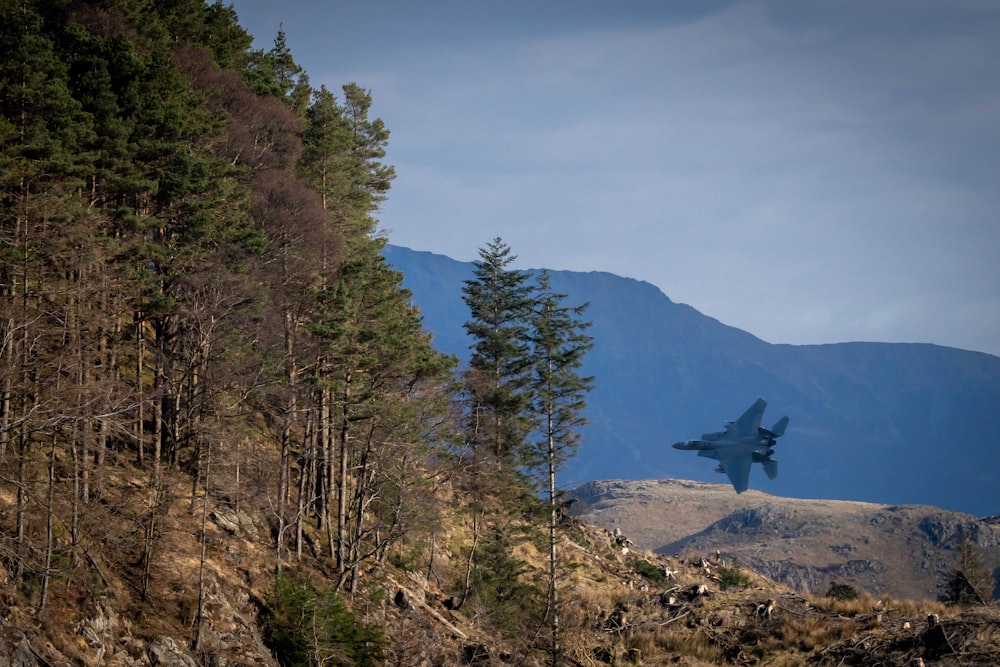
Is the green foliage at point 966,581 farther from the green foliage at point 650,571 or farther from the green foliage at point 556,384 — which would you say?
the green foliage at point 556,384

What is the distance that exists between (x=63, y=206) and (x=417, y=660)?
61.3 feet

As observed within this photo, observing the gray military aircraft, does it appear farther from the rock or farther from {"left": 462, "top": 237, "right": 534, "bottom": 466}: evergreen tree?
the rock

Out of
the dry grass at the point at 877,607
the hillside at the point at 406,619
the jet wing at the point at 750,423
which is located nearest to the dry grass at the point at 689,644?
the hillside at the point at 406,619

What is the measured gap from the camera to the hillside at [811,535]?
111250 mm

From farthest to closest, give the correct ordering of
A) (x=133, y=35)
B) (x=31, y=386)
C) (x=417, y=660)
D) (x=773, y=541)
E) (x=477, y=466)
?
1. (x=773, y=541)
2. (x=477, y=466)
3. (x=133, y=35)
4. (x=417, y=660)
5. (x=31, y=386)

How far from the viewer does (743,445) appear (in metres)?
124

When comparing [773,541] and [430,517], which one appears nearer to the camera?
[430,517]

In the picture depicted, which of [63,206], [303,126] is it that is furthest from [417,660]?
[303,126]

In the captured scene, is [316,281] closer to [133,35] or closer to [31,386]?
[133,35]

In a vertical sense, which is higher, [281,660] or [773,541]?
[281,660]

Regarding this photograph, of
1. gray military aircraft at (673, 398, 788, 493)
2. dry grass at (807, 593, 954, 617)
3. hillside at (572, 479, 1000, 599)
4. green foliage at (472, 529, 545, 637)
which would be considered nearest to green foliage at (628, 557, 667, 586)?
green foliage at (472, 529, 545, 637)

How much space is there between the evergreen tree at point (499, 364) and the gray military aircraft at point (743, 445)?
62.5 meters

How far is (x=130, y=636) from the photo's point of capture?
2395cm

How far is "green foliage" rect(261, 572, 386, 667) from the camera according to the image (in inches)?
1099
